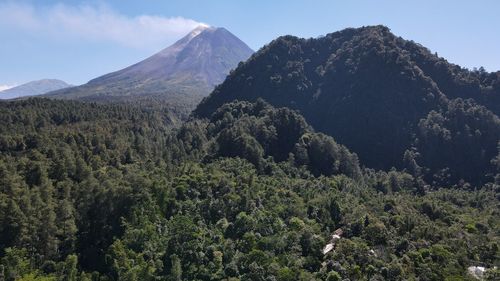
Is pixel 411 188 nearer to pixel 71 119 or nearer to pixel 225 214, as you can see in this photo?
pixel 225 214

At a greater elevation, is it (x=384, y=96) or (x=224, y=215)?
(x=384, y=96)

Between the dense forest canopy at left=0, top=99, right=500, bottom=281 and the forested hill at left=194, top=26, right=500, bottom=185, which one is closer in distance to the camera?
the dense forest canopy at left=0, top=99, right=500, bottom=281

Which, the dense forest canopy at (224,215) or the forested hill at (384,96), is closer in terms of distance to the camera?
the dense forest canopy at (224,215)

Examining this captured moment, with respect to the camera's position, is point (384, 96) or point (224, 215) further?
point (384, 96)
